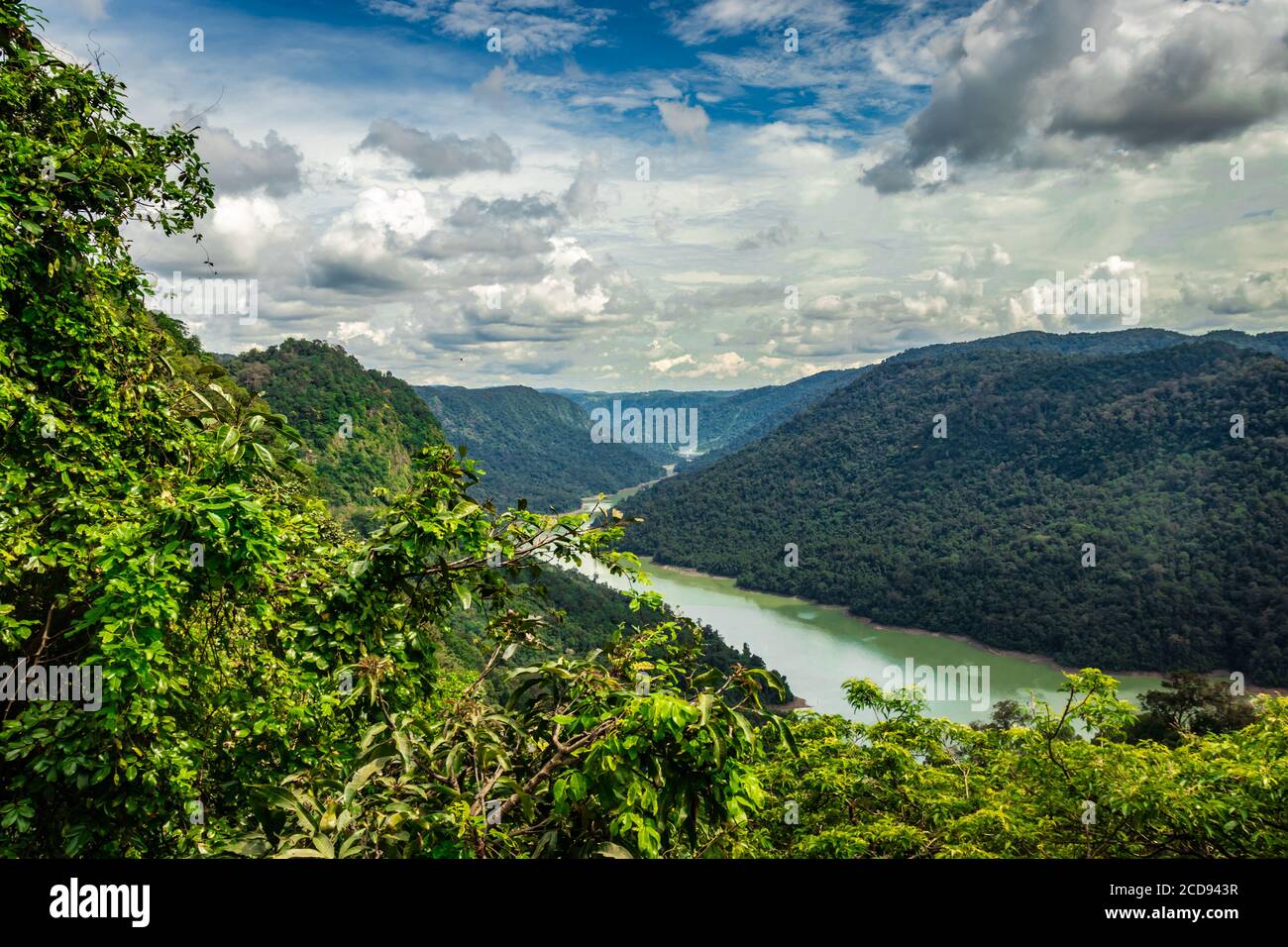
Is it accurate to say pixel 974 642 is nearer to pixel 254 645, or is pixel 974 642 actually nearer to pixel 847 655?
pixel 847 655

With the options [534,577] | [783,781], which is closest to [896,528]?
[783,781]

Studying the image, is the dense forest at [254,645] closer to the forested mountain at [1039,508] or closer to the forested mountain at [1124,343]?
the forested mountain at [1039,508]

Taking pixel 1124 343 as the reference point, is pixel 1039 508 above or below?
below

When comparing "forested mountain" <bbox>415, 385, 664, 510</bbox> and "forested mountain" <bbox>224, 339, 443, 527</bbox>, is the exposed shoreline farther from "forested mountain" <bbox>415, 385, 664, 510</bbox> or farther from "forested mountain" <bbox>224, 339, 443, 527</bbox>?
"forested mountain" <bbox>415, 385, 664, 510</bbox>

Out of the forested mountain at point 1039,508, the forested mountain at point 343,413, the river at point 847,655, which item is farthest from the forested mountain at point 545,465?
the river at point 847,655

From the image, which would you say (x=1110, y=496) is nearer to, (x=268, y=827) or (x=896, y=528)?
(x=896, y=528)

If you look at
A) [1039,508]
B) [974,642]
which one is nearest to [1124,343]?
[1039,508]
